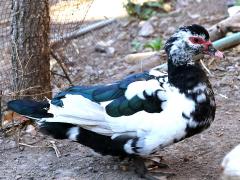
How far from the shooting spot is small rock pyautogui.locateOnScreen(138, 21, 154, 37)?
23.0 ft

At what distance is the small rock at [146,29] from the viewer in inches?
276

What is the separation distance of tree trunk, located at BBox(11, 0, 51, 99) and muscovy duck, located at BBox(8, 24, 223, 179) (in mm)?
975

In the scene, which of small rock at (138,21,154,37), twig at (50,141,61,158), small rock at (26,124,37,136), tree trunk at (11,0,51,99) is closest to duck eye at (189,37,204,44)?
twig at (50,141,61,158)

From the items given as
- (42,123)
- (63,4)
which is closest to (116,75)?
(63,4)

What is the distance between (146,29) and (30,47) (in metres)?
2.62

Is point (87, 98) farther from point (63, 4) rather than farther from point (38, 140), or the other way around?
point (63, 4)

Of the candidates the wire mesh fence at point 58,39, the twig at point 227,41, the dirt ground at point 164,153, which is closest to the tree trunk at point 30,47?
the wire mesh fence at point 58,39

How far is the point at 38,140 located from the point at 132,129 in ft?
3.87

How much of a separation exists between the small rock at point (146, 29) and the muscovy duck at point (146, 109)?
Result: 10.5ft

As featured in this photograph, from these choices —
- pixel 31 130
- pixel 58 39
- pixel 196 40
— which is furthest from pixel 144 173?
pixel 58 39

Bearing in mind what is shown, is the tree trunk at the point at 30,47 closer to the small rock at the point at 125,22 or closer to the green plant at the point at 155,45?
the green plant at the point at 155,45

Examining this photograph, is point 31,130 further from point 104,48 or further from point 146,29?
point 146,29

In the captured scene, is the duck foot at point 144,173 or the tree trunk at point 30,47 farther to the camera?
the tree trunk at point 30,47

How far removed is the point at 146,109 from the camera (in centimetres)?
362
